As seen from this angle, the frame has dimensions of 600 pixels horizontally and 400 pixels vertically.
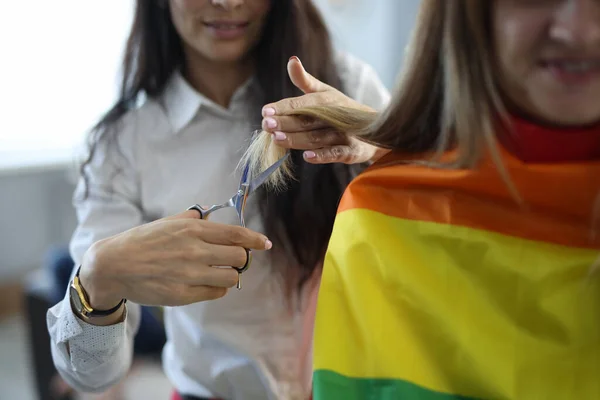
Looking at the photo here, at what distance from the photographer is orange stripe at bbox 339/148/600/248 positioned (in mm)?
627

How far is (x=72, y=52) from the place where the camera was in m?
3.01

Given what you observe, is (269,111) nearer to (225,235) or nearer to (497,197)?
(225,235)

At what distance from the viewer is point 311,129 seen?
78 cm

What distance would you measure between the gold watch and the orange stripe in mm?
341

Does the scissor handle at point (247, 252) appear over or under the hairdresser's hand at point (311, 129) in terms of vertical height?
under

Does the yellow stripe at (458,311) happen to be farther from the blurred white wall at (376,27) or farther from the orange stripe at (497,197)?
the blurred white wall at (376,27)

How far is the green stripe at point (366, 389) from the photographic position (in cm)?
67

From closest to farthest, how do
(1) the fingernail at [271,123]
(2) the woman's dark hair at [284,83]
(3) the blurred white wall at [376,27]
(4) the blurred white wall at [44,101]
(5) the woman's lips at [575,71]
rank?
(5) the woman's lips at [575,71]
(1) the fingernail at [271,123]
(2) the woman's dark hair at [284,83]
(4) the blurred white wall at [44,101]
(3) the blurred white wall at [376,27]

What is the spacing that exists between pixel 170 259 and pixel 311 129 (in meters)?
0.22

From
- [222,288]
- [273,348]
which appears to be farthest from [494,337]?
[273,348]

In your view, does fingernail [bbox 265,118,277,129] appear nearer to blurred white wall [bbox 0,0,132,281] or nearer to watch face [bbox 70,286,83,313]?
watch face [bbox 70,286,83,313]

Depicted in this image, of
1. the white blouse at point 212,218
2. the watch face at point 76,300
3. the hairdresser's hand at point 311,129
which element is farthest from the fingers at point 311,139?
the watch face at point 76,300

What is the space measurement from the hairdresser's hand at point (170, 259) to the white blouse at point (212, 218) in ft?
0.69

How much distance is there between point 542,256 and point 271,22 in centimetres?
58
